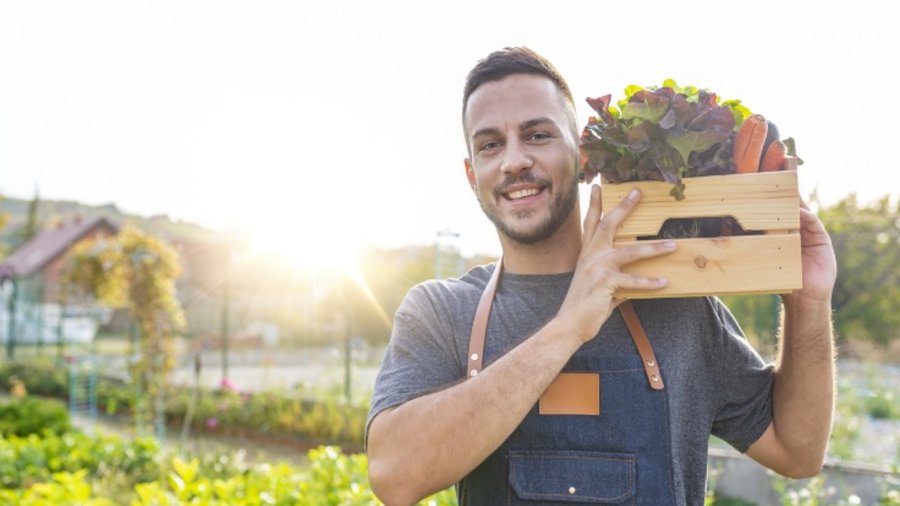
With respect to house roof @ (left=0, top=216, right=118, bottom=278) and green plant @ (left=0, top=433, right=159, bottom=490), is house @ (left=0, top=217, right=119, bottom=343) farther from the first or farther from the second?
green plant @ (left=0, top=433, right=159, bottom=490)

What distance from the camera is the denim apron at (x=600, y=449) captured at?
5.32ft

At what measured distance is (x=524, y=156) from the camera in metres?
1.72

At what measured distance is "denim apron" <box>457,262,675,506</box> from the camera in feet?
5.32

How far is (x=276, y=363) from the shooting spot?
2150 centimetres

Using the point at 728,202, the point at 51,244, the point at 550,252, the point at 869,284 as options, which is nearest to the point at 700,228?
→ the point at 728,202

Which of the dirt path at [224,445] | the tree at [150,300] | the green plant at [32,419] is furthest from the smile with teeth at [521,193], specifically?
the tree at [150,300]

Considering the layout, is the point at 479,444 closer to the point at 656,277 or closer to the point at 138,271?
the point at 656,277

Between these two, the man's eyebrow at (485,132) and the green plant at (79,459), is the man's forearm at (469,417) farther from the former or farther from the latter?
the green plant at (79,459)

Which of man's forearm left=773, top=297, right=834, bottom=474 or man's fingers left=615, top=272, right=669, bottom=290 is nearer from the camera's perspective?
man's fingers left=615, top=272, right=669, bottom=290

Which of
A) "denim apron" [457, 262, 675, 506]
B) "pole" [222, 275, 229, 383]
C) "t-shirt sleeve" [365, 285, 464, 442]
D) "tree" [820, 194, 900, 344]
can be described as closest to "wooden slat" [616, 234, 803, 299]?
"denim apron" [457, 262, 675, 506]

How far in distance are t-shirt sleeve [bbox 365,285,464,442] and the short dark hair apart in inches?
19.3

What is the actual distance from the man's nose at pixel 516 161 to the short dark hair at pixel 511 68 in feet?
0.65

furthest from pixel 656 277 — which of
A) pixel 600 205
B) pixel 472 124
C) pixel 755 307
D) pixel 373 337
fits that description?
pixel 373 337

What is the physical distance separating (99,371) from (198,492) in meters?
12.6
